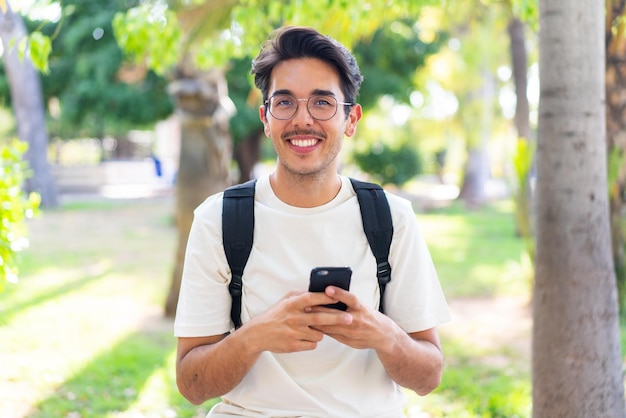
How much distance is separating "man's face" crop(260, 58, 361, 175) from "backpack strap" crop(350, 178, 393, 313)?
19cm

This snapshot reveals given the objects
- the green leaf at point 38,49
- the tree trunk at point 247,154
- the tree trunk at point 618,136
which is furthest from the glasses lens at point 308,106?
the tree trunk at point 247,154

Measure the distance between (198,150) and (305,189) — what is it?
5.21 metres

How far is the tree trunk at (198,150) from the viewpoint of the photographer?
24.1 ft

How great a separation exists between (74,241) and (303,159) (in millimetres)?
12371

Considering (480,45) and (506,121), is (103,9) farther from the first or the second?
(506,121)

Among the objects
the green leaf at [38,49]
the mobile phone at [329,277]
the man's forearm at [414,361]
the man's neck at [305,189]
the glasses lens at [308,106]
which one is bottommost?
the man's forearm at [414,361]

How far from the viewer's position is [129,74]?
18.5m

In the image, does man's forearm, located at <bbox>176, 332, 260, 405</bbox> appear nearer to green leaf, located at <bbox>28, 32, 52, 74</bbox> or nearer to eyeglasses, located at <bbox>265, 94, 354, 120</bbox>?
eyeglasses, located at <bbox>265, 94, 354, 120</bbox>

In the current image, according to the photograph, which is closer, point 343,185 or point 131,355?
point 343,185

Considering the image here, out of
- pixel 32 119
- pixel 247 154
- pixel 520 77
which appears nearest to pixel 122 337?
pixel 520 77

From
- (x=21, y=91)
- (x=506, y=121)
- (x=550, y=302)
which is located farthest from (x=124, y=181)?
(x=550, y=302)

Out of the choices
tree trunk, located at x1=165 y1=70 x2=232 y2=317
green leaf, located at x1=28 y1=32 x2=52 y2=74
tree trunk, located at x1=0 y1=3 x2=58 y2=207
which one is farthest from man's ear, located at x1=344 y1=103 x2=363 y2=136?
tree trunk, located at x1=0 y1=3 x2=58 y2=207

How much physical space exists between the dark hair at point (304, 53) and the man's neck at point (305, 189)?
0.29 metres

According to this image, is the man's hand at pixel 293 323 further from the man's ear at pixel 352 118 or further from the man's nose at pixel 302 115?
the man's ear at pixel 352 118
